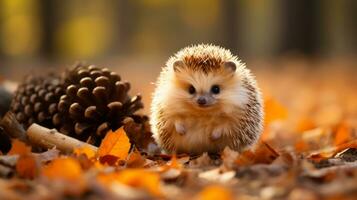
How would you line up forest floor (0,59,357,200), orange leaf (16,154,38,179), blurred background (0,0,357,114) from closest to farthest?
forest floor (0,59,357,200) < orange leaf (16,154,38,179) < blurred background (0,0,357,114)

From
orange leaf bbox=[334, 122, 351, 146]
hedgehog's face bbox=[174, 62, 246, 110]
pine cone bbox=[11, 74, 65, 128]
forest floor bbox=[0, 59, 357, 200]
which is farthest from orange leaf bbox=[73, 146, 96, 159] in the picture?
orange leaf bbox=[334, 122, 351, 146]

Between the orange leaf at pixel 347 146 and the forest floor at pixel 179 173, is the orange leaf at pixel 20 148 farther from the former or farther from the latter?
the orange leaf at pixel 347 146

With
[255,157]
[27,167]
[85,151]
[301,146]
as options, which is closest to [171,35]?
[301,146]

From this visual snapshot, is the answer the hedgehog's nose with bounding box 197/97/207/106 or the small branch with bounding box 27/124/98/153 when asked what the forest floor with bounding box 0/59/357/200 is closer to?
the small branch with bounding box 27/124/98/153

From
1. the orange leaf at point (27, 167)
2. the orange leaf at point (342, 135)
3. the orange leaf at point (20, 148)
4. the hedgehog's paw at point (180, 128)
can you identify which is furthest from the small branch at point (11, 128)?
the orange leaf at point (342, 135)

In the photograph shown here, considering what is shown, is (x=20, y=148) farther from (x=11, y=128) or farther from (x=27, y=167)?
(x=11, y=128)
